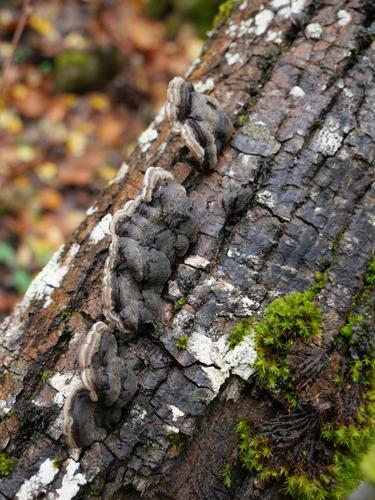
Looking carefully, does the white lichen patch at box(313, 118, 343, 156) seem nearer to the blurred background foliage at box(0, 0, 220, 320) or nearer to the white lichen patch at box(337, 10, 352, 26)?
the white lichen patch at box(337, 10, 352, 26)

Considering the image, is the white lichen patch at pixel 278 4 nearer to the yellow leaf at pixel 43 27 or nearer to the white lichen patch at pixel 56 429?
the white lichen patch at pixel 56 429

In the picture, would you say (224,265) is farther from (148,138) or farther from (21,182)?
(21,182)

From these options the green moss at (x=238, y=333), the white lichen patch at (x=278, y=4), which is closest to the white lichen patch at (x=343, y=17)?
the white lichen patch at (x=278, y=4)

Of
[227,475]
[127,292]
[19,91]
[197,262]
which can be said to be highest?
[127,292]

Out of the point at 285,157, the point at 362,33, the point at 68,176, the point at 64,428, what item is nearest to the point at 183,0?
the point at 68,176

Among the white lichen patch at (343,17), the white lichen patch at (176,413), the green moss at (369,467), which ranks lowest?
the green moss at (369,467)

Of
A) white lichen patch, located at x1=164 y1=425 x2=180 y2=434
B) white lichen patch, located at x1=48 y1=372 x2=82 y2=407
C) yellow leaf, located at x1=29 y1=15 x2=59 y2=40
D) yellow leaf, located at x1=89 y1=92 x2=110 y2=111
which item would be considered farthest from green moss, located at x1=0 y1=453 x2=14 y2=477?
yellow leaf, located at x1=29 y1=15 x2=59 y2=40

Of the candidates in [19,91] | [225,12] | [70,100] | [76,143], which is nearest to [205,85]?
[225,12]
